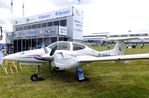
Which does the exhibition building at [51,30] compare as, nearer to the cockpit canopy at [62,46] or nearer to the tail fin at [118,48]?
the tail fin at [118,48]

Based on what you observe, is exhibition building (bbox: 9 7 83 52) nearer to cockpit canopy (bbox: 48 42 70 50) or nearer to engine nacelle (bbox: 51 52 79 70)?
cockpit canopy (bbox: 48 42 70 50)

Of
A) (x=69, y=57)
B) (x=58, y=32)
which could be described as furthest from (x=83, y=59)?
(x=58, y=32)

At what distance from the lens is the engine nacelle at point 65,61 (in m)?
11.2

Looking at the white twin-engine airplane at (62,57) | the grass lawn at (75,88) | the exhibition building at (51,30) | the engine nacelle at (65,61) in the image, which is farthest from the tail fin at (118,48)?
the exhibition building at (51,30)

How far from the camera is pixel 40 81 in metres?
12.5

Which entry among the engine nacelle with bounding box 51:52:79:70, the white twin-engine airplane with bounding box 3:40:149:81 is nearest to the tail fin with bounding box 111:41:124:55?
the white twin-engine airplane with bounding box 3:40:149:81

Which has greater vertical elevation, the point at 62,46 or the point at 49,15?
the point at 49,15

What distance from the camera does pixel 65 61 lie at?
1132cm

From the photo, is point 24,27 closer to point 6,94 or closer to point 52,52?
point 52,52

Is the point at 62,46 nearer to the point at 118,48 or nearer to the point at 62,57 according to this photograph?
the point at 62,57

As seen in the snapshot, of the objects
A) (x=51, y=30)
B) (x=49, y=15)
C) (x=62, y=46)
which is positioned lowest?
(x=62, y=46)

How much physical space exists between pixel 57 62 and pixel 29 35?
2604 centimetres

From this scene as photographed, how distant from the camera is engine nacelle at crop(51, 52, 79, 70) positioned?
36.9 ft

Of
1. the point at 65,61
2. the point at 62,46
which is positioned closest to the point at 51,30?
the point at 62,46
